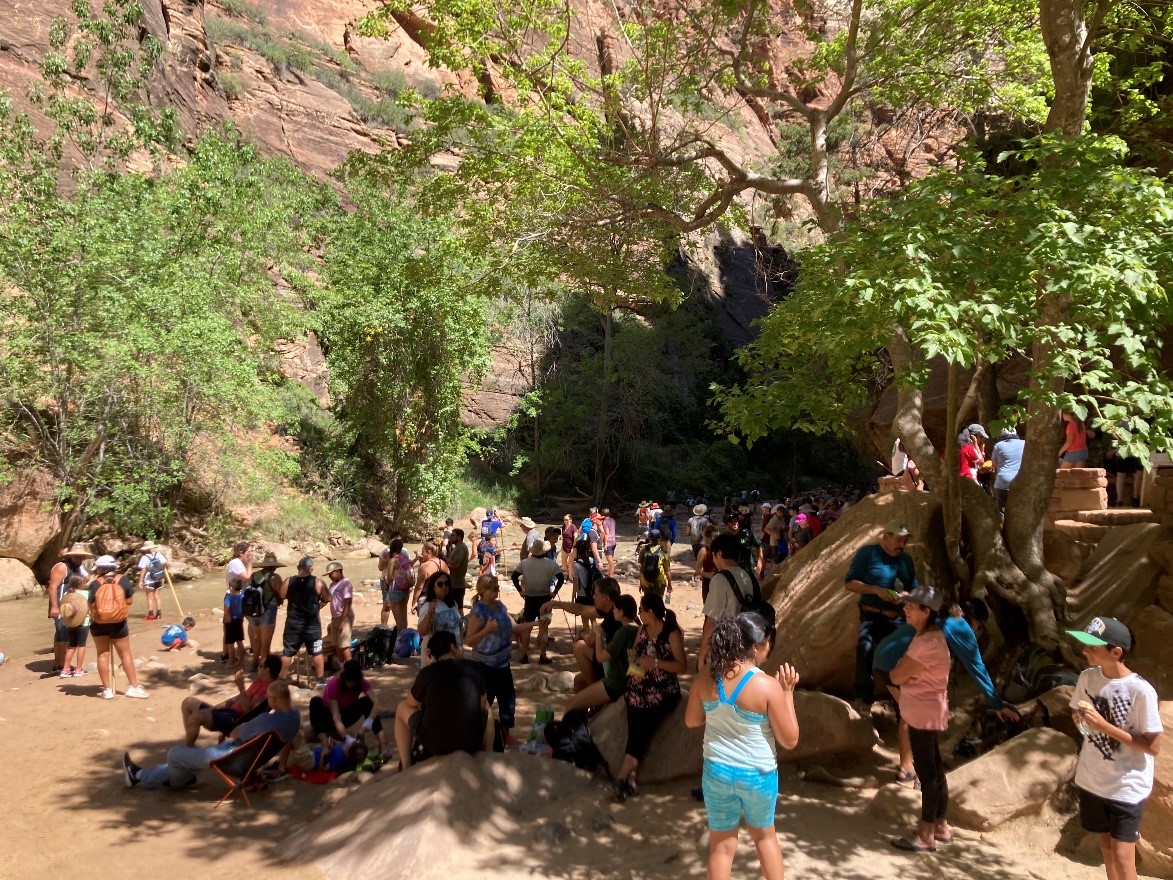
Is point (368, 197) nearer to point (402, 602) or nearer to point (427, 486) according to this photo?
point (427, 486)

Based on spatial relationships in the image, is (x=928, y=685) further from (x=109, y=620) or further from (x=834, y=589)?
(x=109, y=620)

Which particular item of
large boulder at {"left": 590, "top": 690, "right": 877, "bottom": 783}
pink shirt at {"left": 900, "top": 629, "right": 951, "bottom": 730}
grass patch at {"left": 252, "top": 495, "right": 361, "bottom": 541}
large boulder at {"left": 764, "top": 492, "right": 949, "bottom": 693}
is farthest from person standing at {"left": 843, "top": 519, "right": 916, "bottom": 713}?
grass patch at {"left": 252, "top": 495, "right": 361, "bottom": 541}

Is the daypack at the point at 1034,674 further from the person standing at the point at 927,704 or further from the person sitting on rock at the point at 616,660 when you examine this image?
the person sitting on rock at the point at 616,660

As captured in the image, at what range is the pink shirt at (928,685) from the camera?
15.0 ft

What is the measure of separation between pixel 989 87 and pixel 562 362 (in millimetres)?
25158

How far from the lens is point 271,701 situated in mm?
6289

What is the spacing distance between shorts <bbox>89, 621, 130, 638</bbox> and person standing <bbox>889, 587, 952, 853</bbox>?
7337 mm

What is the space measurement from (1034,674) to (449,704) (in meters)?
4.53

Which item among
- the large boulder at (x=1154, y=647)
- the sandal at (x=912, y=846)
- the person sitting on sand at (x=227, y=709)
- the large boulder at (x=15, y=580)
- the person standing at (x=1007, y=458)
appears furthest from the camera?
the large boulder at (x=15, y=580)

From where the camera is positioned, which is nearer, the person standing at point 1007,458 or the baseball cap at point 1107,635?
the baseball cap at point 1107,635

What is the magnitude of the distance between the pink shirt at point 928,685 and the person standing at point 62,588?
336 inches

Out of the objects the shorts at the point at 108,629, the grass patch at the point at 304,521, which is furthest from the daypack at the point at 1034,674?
the grass patch at the point at 304,521

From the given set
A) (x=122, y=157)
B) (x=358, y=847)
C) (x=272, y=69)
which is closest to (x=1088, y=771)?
(x=358, y=847)

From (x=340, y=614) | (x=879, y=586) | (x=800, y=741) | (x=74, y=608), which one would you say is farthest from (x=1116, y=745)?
(x=74, y=608)
